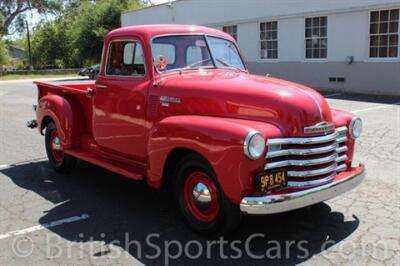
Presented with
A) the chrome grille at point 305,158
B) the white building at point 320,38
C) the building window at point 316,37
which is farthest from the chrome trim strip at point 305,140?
the building window at point 316,37

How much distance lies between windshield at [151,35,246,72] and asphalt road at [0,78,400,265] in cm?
162

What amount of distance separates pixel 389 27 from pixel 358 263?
13.6 m

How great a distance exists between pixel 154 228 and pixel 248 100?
1.58m

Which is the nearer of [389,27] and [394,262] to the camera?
[394,262]

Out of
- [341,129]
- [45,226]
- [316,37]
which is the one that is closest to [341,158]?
[341,129]

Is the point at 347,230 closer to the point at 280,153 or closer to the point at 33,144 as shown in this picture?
the point at 280,153

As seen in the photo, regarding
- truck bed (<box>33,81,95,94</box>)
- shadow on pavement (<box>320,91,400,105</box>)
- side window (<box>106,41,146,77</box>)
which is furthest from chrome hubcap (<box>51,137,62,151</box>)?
shadow on pavement (<box>320,91,400,105</box>)

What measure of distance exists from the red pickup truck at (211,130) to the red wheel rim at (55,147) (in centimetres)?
61

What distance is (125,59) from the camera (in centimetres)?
584

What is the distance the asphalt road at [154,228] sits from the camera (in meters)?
4.21

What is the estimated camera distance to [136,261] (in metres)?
4.15

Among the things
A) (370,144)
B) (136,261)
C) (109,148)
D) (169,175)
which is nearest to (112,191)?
(109,148)

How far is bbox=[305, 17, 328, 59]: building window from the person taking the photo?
1806cm

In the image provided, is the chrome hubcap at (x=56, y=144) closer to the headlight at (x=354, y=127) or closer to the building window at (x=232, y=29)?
the headlight at (x=354, y=127)
